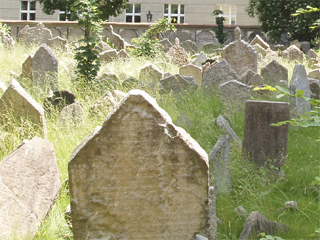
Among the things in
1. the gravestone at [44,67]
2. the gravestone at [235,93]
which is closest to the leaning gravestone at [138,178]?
the gravestone at [235,93]

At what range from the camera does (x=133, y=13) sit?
94.7 feet

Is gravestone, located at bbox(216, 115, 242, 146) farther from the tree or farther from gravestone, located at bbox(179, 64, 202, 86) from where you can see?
the tree

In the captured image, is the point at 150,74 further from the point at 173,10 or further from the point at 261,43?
the point at 173,10

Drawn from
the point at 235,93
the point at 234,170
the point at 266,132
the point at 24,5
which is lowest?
the point at 234,170

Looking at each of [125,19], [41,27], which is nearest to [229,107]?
[41,27]

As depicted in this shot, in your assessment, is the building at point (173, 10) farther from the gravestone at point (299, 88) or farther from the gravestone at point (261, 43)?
the gravestone at point (299, 88)

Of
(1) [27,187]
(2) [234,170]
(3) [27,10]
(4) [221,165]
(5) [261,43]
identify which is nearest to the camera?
(1) [27,187]

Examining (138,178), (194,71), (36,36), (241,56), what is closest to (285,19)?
(36,36)

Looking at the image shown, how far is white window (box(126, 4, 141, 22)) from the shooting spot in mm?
28844

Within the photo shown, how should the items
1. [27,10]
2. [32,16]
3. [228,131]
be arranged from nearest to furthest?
[228,131] < [27,10] < [32,16]

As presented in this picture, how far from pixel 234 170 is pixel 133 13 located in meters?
24.3

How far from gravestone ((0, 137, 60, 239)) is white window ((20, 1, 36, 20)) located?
25243 millimetres

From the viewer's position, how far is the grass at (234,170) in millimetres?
4434

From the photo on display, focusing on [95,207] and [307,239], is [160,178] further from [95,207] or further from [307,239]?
[307,239]
